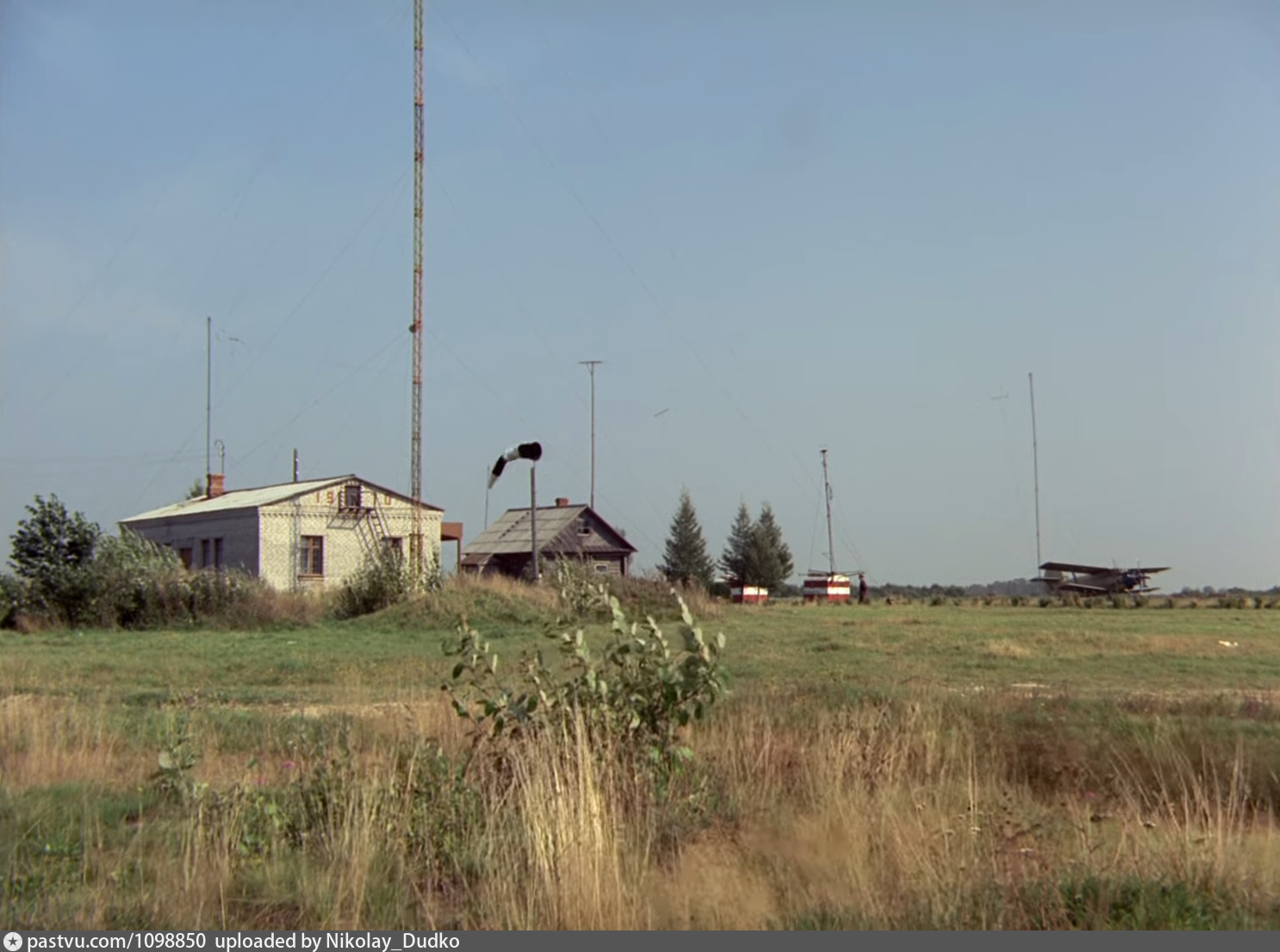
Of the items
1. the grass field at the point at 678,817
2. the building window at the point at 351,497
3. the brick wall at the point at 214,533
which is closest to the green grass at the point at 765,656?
the grass field at the point at 678,817

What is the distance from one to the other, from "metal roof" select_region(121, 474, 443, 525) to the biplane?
124ft

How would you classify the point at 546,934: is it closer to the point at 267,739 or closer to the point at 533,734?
the point at 533,734

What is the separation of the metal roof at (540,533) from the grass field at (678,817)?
50.7 metres

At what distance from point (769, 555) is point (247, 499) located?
44.6 meters

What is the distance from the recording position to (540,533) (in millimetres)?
66875

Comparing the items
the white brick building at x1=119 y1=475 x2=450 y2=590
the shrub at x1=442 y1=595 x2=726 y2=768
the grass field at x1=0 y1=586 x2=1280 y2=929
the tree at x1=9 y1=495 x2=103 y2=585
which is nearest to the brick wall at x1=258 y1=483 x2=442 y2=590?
the white brick building at x1=119 y1=475 x2=450 y2=590

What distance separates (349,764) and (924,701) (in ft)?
21.4

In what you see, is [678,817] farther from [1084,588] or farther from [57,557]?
[1084,588]

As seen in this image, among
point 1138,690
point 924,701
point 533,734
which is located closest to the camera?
point 533,734

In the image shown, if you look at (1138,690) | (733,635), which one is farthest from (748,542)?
(1138,690)

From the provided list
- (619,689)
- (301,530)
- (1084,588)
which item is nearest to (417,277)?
(301,530)

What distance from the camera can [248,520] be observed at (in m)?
50.6

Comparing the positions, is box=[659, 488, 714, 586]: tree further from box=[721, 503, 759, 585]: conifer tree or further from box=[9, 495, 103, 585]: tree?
box=[9, 495, 103, 585]: tree

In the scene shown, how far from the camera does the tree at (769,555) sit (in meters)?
89.6
